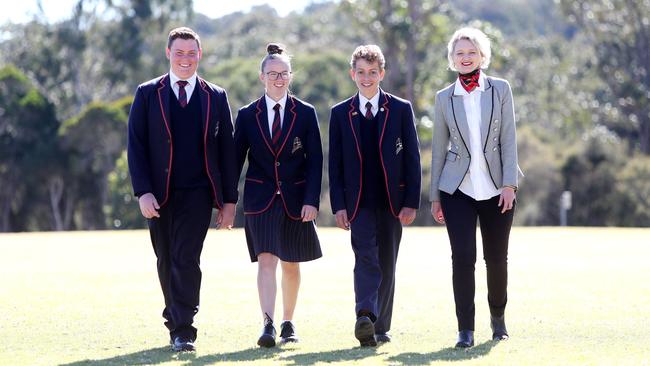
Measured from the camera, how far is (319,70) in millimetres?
58875

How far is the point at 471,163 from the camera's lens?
853cm

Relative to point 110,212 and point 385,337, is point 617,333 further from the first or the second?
point 110,212

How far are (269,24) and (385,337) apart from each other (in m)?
85.5

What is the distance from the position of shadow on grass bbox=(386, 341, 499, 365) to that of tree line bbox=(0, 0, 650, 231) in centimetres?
3423

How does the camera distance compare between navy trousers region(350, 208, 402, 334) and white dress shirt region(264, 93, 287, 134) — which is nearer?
navy trousers region(350, 208, 402, 334)

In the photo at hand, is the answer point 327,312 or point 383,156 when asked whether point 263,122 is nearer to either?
point 383,156

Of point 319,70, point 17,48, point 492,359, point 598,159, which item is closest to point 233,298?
point 492,359

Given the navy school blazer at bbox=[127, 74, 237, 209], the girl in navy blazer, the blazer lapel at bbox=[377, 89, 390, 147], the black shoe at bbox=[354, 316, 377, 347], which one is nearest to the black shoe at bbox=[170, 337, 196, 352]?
the girl in navy blazer

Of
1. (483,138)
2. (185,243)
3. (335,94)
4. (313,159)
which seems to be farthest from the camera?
(335,94)

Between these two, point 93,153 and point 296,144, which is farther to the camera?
point 93,153

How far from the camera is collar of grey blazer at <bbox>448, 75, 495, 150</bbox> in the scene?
28.1ft

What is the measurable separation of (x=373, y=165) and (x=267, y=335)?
1.38 meters

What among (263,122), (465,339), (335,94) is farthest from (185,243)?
(335,94)

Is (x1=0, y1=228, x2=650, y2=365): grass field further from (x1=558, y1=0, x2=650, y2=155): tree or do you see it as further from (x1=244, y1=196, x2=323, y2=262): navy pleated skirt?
(x1=558, y1=0, x2=650, y2=155): tree
